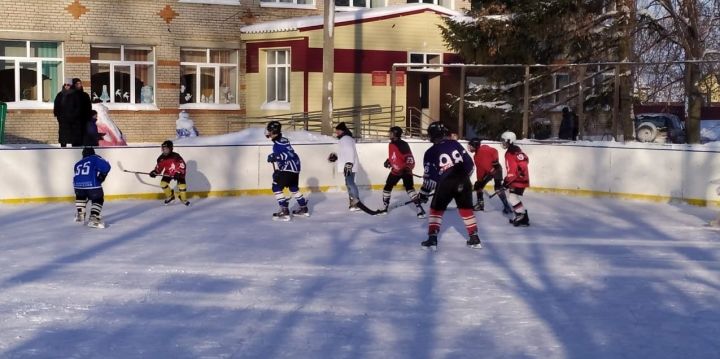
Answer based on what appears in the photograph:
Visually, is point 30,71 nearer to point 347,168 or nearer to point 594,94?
point 347,168

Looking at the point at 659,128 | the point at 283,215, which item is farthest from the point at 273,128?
the point at 659,128

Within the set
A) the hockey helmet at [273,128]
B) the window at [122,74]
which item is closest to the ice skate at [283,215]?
the hockey helmet at [273,128]

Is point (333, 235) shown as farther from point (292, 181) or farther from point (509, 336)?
point (509, 336)

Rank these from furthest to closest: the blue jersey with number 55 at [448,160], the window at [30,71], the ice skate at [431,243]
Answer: the window at [30,71]
the ice skate at [431,243]
the blue jersey with number 55 at [448,160]

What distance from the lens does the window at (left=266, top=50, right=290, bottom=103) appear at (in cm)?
2630

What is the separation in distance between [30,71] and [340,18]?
7.98m

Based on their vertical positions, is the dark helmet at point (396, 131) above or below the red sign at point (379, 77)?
below

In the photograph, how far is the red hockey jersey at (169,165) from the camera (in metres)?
14.4

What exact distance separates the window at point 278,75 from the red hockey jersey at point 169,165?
11.9 meters

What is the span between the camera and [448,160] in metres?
10.5

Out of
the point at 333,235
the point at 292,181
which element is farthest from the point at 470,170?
the point at 292,181

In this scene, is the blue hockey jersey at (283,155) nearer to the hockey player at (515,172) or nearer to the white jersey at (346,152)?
the white jersey at (346,152)

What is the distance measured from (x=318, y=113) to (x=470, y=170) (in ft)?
49.3

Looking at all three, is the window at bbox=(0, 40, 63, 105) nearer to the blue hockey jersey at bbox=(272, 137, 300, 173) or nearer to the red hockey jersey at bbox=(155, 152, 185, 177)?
the red hockey jersey at bbox=(155, 152, 185, 177)
